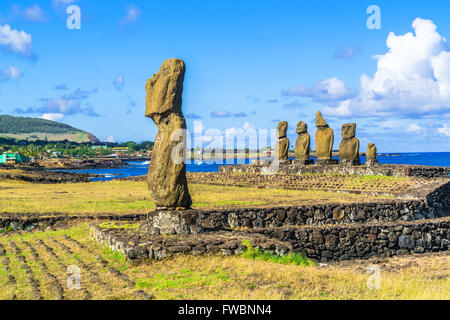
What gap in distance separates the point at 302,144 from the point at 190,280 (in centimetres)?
3082

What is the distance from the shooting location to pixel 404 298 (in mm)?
7660

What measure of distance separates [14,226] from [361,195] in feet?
54.9

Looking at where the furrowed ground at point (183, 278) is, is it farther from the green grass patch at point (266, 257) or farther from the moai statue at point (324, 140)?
the moai statue at point (324, 140)

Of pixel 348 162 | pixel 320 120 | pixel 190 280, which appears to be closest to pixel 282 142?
pixel 320 120

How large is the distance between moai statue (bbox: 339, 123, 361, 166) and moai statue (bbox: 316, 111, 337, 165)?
1.24 m

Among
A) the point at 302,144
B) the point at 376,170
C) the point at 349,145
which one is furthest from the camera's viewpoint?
the point at 302,144

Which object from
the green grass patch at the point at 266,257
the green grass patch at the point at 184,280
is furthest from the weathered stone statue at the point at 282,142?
the green grass patch at the point at 184,280

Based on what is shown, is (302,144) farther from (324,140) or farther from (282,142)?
(324,140)

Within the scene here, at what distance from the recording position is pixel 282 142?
39.0m

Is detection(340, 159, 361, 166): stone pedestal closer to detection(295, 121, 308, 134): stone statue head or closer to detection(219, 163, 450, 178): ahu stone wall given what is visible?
detection(219, 163, 450, 178): ahu stone wall

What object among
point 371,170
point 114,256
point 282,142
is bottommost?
point 114,256

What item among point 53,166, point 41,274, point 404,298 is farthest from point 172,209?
point 53,166
